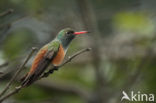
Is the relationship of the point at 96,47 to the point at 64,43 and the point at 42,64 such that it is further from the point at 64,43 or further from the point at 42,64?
the point at 42,64

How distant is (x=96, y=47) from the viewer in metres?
5.86

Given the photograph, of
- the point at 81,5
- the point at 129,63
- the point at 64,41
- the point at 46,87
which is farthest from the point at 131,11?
the point at 64,41

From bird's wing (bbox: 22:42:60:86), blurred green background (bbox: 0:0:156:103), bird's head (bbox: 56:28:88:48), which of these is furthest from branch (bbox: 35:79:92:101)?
bird's wing (bbox: 22:42:60:86)

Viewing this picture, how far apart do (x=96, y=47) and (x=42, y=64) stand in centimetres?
249

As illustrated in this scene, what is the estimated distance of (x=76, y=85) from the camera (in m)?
6.41

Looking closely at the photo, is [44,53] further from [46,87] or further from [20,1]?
[46,87]

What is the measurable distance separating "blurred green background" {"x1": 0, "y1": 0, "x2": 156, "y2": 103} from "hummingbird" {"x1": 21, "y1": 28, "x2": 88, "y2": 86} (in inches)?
40.6

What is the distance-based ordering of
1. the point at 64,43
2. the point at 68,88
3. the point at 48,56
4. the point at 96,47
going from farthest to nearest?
the point at 68,88, the point at 96,47, the point at 64,43, the point at 48,56

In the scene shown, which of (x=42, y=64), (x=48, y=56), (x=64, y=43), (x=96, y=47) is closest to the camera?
(x=42, y=64)

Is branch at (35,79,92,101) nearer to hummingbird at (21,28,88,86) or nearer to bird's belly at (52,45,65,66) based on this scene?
hummingbird at (21,28,88,86)

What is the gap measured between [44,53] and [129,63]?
2.79 m

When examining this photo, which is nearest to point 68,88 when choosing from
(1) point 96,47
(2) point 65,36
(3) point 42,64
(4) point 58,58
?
(1) point 96,47

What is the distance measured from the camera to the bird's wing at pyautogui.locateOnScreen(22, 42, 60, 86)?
308 cm

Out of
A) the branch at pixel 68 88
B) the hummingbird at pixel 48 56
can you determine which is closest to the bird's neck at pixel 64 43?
the hummingbird at pixel 48 56
